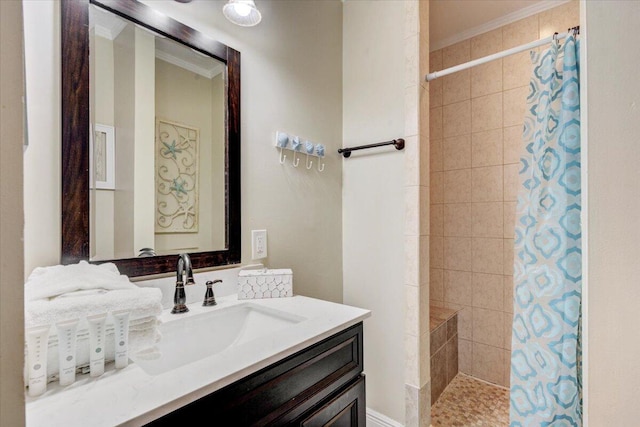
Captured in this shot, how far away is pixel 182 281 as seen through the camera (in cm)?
99

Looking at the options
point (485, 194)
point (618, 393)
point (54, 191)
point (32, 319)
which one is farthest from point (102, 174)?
point (485, 194)

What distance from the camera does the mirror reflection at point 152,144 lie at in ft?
2.94

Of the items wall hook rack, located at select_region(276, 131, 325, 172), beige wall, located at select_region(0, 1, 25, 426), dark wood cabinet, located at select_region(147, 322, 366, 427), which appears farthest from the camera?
wall hook rack, located at select_region(276, 131, 325, 172)

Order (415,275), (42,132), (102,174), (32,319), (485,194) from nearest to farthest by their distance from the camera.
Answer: (32,319) < (42,132) < (102,174) < (415,275) < (485,194)

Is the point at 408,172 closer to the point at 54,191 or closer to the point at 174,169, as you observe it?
the point at 174,169

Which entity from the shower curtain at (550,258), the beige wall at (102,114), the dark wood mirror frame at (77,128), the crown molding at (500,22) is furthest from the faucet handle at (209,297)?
the crown molding at (500,22)

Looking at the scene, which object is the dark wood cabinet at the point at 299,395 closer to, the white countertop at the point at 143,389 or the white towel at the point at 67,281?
the white countertop at the point at 143,389

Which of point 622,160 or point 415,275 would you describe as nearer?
point 622,160

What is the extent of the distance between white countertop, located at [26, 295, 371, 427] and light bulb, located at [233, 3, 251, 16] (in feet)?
3.84

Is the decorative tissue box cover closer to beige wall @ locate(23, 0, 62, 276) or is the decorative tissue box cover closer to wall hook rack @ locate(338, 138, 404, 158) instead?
beige wall @ locate(23, 0, 62, 276)

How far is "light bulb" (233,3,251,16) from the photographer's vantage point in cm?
113

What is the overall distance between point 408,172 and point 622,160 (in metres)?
0.79

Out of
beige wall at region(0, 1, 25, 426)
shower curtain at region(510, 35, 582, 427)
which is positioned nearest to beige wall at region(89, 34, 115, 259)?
beige wall at region(0, 1, 25, 426)

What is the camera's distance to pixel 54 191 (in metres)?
0.80
